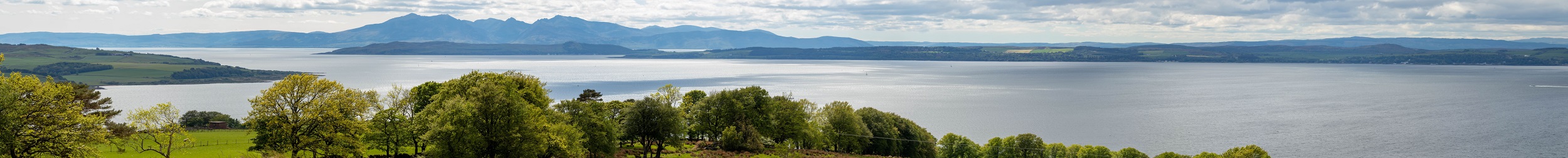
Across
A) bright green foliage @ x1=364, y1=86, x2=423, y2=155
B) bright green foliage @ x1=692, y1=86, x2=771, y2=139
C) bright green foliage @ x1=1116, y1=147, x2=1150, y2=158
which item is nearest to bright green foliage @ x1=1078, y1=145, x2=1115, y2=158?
bright green foliage @ x1=1116, y1=147, x2=1150, y2=158

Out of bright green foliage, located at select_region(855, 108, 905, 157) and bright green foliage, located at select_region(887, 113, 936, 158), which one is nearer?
bright green foliage, located at select_region(855, 108, 905, 157)

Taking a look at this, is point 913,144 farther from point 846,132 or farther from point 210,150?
point 210,150

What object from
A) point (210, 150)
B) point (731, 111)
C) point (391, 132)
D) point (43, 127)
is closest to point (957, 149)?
point (731, 111)

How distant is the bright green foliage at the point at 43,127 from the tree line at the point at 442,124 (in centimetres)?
4

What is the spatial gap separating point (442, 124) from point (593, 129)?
23.2 ft

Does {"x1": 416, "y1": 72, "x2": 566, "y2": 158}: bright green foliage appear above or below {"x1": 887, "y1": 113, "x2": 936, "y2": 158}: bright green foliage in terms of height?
above

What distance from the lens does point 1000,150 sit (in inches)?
2255

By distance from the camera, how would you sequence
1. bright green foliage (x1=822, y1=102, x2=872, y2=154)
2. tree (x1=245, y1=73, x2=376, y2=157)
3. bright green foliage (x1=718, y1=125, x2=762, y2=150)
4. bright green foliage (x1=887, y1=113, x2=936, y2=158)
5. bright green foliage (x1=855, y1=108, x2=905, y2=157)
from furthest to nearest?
bright green foliage (x1=887, y1=113, x2=936, y2=158), bright green foliage (x1=855, y1=108, x2=905, y2=157), bright green foliage (x1=822, y1=102, x2=872, y2=154), bright green foliage (x1=718, y1=125, x2=762, y2=150), tree (x1=245, y1=73, x2=376, y2=157)

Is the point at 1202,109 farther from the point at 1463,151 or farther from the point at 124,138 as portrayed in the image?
the point at 124,138

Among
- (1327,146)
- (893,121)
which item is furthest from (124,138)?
(1327,146)

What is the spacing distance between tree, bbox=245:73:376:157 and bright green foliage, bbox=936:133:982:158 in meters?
32.5

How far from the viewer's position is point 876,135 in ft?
192

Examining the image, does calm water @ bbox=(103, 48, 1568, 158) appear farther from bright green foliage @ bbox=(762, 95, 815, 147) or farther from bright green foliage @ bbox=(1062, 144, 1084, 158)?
bright green foliage @ bbox=(1062, 144, 1084, 158)

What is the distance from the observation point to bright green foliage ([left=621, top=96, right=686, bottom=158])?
140 feet
